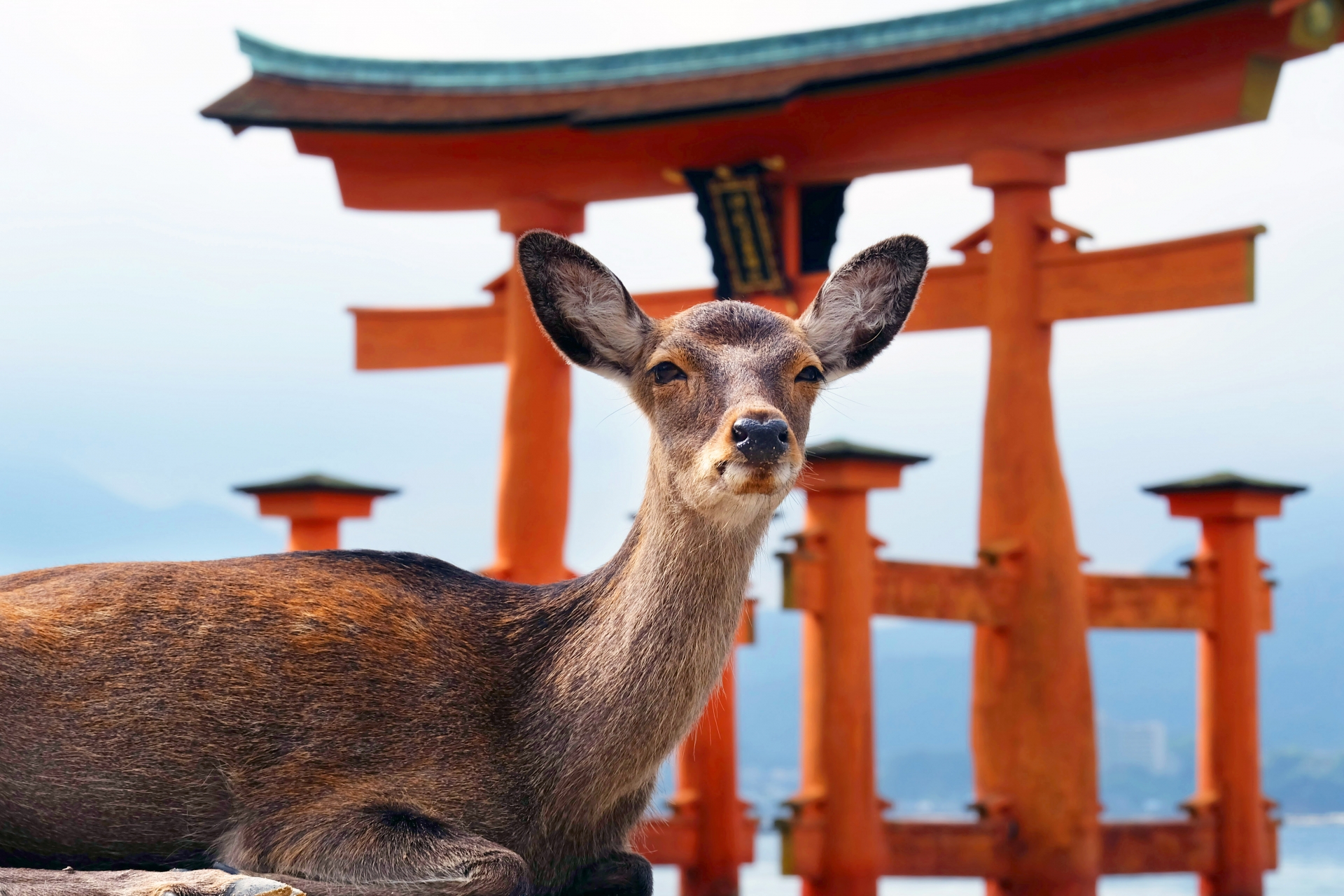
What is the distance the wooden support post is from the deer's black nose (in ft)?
25.6

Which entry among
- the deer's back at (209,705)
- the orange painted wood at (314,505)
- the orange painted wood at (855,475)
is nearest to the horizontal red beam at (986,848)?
the orange painted wood at (855,475)

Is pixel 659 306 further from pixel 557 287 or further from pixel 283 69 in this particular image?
pixel 557 287

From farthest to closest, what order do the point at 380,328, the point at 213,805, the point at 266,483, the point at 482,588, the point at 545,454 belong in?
the point at 380,328 → the point at 545,454 → the point at 266,483 → the point at 482,588 → the point at 213,805

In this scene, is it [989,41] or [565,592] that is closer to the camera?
[565,592]

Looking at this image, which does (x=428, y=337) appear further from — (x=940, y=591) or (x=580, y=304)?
(x=580, y=304)

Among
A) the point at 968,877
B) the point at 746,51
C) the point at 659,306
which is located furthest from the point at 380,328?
the point at 968,877

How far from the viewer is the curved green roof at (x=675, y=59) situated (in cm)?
1054

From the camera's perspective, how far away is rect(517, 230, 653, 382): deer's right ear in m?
3.34

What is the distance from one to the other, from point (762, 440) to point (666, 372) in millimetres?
471

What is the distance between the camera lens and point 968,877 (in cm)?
1044

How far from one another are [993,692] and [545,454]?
3.92 m

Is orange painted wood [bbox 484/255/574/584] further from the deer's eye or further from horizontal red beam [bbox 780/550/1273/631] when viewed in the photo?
the deer's eye

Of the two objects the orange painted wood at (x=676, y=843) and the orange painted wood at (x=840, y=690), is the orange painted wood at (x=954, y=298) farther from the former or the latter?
the orange painted wood at (x=676, y=843)

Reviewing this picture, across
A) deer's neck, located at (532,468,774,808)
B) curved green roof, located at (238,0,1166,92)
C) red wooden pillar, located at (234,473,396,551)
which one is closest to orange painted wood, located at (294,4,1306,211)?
curved green roof, located at (238,0,1166,92)
